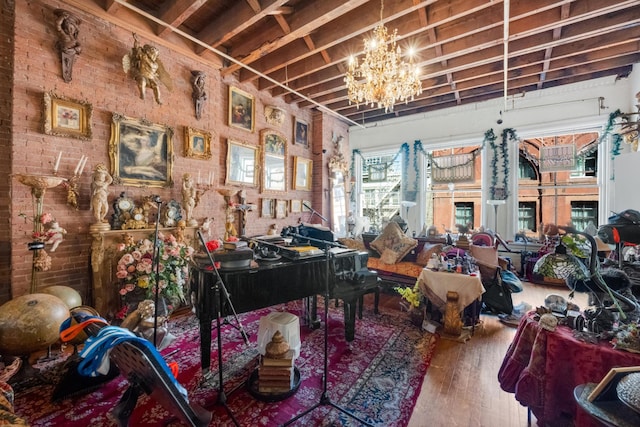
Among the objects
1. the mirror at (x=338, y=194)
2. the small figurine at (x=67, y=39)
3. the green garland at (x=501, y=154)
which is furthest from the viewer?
the mirror at (x=338, y=194)

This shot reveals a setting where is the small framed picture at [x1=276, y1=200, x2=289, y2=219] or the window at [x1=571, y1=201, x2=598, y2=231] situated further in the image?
the small framed picture at [x1=276, y1=200, x2=289, y2=219]

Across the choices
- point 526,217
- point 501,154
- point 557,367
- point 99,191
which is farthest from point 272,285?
point 526,217

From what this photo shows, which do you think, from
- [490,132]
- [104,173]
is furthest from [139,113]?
[490,132]

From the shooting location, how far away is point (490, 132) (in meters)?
6.03

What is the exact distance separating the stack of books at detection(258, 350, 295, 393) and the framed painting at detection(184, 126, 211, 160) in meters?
3.48

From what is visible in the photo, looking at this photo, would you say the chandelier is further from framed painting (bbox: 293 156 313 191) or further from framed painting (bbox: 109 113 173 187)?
framed painting (bbox: 293 156 313 191)

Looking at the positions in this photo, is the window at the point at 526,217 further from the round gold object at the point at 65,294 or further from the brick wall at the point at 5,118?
the brick wall at the point at 5,118

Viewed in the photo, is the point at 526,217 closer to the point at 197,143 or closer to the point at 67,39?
the point at 197,143

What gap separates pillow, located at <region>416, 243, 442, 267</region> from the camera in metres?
4.20

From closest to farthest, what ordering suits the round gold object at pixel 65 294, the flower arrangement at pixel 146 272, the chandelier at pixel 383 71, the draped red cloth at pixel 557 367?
1. the draped red cloth at pixel 557 367
2. the round gold object at pixel 65 294
3. the chandelier at pixel 383 71
4. the flower arrangement at pixel 146 272

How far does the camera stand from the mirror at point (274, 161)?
5.65 metres

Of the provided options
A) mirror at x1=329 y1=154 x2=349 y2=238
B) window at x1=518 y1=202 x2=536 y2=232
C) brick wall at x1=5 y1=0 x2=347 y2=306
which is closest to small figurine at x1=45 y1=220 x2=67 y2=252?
brick wall at x1=5 y1=0 x2=347 y2=306

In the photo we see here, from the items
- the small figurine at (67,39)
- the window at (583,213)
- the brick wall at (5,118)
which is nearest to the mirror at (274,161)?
the small figurine at (67,39)

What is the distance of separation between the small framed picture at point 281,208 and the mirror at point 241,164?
72cm
